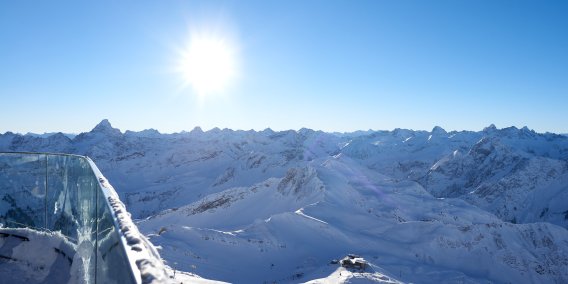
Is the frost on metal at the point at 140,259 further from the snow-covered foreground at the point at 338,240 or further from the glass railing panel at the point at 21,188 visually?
the snow-covered foreground at the point at 338,240

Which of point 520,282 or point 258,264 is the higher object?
point 258,264

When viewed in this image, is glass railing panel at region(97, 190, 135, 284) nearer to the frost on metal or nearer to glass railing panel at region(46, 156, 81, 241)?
the frost on metal

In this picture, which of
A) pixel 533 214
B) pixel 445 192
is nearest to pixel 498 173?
pixel 445 192

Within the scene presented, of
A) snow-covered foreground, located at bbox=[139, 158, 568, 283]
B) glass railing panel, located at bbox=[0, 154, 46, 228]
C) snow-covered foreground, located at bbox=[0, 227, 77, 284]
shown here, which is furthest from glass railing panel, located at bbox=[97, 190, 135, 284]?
snow-covered foreground, located at bbox=[139, 158, 568, 283]

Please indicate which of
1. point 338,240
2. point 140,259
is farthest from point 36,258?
point 338,240

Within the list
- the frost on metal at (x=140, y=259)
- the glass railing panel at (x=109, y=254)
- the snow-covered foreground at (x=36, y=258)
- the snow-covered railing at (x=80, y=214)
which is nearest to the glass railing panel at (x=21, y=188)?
the snow-covered railing at (x=80, y=214)

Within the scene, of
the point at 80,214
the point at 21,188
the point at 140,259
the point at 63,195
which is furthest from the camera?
the point at 21,188

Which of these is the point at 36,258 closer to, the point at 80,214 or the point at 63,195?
the point at 63,195

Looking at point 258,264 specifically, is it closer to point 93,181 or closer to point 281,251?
point 281,251
